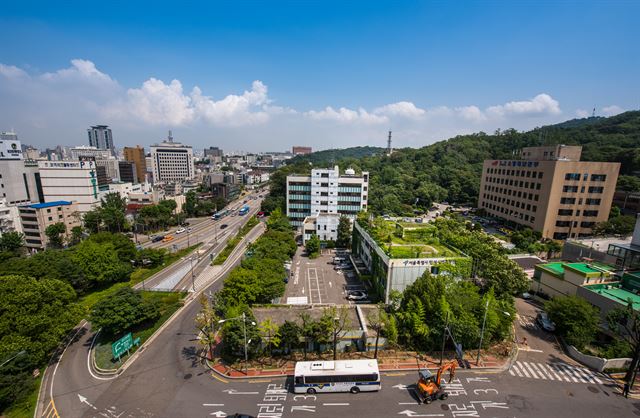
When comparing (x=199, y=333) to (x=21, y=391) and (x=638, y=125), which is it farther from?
(x=638, y=125)

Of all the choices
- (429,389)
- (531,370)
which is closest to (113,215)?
(429,389)

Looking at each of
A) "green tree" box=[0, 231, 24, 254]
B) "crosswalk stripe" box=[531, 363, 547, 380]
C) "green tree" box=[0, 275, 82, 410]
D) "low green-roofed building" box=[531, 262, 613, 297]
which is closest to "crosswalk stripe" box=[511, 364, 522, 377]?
"crosswalk stripe" box=[531, 363, 547, 380]

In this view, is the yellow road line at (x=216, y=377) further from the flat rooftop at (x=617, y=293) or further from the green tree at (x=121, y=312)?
the flat rooftop at (x=617, y=293)

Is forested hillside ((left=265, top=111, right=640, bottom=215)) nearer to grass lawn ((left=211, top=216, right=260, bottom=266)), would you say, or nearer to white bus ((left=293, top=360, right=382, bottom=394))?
grass lawn ((left=211, top=216, right=260, bottom=266))

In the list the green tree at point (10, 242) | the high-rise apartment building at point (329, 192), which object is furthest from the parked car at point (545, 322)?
the green tree at point (10, 242)

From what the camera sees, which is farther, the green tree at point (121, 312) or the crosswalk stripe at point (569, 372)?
the green tree at point (121, 312)

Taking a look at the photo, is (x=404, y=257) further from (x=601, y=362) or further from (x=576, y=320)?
(x=601, y=362)

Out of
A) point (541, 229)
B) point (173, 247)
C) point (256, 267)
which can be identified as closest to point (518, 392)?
point (256, 267)
